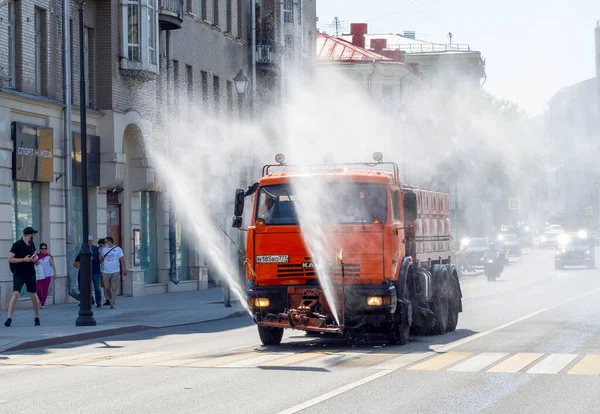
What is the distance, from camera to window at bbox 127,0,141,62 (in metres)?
36.6

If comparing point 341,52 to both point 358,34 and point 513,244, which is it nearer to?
point 358,34

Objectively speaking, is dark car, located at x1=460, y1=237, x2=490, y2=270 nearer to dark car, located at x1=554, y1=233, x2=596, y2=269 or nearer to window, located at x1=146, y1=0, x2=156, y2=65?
dark car, located at x1=554, y1=233, x2=596, y2=269

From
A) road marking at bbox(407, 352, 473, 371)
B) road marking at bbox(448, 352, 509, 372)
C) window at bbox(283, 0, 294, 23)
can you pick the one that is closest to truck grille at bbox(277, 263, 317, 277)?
road marking at bbox(407, 352, 473, 371)

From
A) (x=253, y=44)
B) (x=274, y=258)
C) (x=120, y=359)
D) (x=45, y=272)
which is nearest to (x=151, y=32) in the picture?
(x=45, y=272)

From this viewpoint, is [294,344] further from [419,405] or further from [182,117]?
[182,117]

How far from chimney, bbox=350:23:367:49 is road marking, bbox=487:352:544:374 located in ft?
235

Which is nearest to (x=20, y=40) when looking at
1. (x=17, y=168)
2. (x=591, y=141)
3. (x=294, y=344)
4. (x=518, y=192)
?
(x=17, y=168)

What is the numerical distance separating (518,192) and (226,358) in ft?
264

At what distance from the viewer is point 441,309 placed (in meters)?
21.3

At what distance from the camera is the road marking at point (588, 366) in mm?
14414

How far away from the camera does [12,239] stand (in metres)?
30.1

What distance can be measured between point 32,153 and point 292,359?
52.9 ft

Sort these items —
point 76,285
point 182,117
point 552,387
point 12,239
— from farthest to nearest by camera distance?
point 182,117 < point 76,285 < point 12,239 < point 552,387

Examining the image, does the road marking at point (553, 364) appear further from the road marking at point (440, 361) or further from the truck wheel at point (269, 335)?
the truck wheel at point (269, 335)
